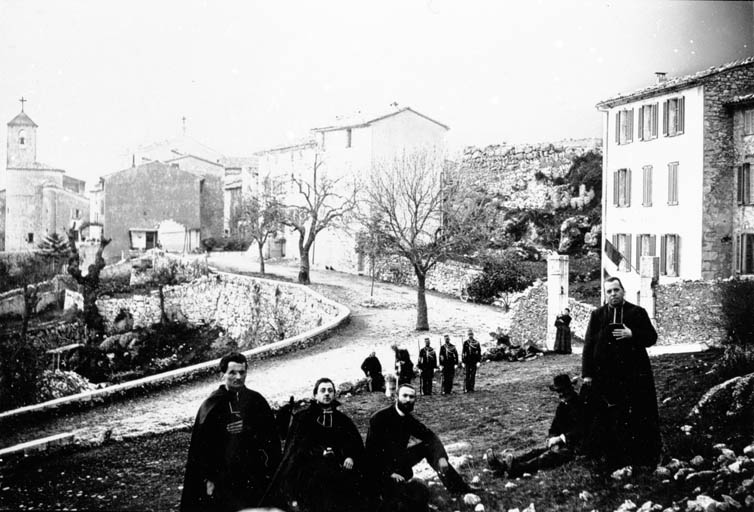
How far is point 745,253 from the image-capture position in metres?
4.97

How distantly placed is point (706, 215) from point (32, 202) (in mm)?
5363

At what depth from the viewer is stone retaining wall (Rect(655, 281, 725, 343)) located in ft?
17.2

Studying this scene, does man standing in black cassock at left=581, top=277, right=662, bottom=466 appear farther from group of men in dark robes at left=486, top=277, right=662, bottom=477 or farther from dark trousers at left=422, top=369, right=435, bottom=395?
dark trousers at left=422, top=369, right=435, bottom=395

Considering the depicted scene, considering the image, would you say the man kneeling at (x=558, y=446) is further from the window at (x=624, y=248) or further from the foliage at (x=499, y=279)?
the foliage at (x=499, y=279)

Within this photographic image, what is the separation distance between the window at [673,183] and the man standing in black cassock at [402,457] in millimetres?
2543

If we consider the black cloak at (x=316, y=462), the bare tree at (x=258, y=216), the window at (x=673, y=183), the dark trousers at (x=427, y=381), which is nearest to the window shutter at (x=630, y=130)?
the window at (x=673, y=183)

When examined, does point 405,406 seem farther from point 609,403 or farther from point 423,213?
point 423,213

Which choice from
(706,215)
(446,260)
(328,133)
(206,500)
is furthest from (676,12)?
(206,500)

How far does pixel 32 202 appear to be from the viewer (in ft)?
20.8

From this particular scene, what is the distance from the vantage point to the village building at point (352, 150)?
7.17m

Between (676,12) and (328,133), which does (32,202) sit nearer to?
(328,133)

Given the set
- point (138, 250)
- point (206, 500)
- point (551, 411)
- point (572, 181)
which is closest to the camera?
point (206, 500)

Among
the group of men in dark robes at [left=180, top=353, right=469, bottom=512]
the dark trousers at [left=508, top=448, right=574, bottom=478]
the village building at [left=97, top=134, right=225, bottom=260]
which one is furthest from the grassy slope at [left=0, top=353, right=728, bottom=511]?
the village building at [left=97, top=134, right=225, bottom=260]

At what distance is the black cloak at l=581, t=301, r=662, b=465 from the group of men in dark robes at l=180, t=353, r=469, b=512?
0.93 meters
